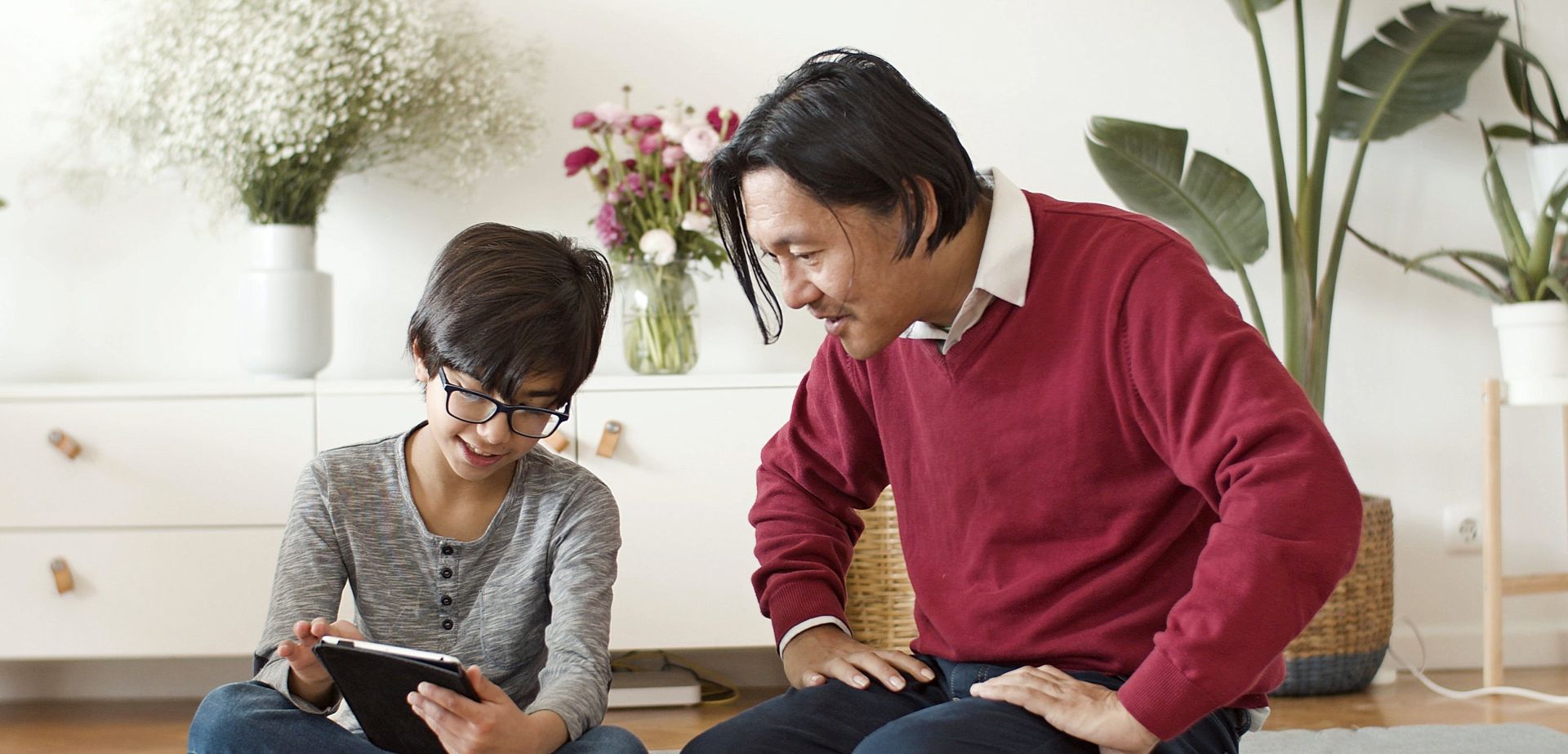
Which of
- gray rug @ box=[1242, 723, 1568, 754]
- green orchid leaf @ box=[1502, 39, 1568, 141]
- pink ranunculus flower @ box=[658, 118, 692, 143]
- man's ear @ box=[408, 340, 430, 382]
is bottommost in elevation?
gray rug @ box=[1242, 723, 1568, 754]

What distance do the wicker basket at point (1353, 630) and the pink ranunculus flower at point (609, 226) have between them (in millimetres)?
1427

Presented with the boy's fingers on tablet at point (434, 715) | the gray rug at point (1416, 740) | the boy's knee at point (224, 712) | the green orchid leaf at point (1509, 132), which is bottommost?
the gray rug at point (1416, 740)

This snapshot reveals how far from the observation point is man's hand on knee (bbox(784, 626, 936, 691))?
128 centimetres

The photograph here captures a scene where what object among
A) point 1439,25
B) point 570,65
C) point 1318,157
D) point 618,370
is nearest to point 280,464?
point 618,370

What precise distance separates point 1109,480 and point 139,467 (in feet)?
5.93

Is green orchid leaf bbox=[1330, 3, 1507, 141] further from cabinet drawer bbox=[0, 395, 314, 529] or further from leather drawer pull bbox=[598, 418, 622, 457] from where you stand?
cabinet drawer bbox=[0, 395, 314, 529]

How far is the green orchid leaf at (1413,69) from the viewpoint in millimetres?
2490

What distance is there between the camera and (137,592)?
230 centimetres

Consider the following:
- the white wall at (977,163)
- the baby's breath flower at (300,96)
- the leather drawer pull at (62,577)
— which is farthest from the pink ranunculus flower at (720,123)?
the leather drawer pull at (62,577)

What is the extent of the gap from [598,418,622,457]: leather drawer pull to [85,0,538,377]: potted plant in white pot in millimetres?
597

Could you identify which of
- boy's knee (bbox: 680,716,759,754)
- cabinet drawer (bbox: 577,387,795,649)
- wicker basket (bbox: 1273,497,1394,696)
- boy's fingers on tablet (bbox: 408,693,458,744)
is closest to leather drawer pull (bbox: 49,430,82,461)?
cabinet drawer (bbox: 577,387,795,649)

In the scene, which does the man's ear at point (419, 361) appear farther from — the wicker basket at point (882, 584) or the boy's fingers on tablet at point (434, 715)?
the wicker basket at point (882, 584)

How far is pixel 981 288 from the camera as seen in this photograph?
3.86 ft

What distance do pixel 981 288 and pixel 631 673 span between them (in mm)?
1574
